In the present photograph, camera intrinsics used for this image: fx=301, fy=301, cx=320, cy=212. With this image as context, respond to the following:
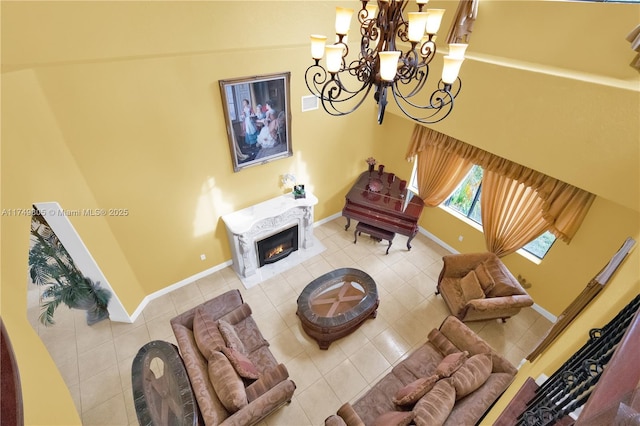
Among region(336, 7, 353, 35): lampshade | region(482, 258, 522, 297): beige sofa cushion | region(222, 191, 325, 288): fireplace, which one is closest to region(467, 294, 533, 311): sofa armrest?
region(482, 258, 522, 297): beige sofa cushion

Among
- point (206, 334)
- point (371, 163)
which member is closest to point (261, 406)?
point (206, 334)

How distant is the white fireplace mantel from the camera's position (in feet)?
16.3

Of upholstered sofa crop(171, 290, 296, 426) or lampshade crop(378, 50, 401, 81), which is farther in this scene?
upholstered sofa crop(171, 290, 296, 426)

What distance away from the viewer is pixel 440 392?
301 centimetres

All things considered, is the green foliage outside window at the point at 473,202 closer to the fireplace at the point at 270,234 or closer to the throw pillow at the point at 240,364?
the fireplace at the point at 270,234

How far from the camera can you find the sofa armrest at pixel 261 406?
2891 millimetres

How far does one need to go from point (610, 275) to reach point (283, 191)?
446 cm

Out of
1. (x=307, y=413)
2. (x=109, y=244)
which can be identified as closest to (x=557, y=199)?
(x=307, y=413)

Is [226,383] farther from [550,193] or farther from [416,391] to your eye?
[550,193]

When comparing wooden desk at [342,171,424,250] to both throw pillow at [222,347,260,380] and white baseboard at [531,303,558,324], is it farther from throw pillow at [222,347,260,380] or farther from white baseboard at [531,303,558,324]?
throw pillow at [222,347,260,380]

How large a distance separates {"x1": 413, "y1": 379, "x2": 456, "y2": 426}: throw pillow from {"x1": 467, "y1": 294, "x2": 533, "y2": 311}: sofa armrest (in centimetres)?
149

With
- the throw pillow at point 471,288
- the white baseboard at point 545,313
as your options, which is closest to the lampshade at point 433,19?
the throw pillow at point 471,288

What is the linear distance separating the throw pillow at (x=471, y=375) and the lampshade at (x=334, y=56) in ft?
10.4

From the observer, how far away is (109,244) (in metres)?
4.09
